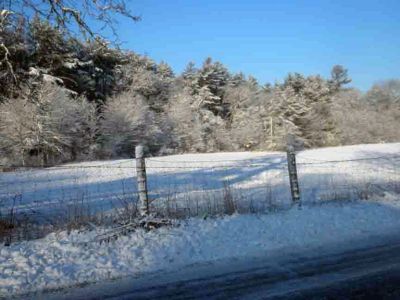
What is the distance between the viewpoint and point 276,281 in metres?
4.09

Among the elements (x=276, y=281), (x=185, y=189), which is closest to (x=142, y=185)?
(x=276, y=281)

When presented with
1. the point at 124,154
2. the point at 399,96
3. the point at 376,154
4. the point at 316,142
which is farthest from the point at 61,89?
the point at 399,96

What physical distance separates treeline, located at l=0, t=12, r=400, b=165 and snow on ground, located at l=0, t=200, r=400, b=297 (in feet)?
13.3

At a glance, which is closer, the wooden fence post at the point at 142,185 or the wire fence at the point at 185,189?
the wooden fence post at the point at 142,185

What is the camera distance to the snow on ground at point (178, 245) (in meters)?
4.48

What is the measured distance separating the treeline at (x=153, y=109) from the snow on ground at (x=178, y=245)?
4.04 m

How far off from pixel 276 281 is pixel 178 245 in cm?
175

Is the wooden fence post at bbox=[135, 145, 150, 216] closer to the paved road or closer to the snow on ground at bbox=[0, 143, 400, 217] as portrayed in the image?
the paved road

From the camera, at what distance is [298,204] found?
793 cm

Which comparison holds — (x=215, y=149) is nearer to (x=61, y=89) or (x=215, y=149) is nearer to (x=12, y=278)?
(x=61, y=89)

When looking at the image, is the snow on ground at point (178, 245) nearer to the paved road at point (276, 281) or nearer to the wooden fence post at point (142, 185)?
the paved road at point (276, 281)

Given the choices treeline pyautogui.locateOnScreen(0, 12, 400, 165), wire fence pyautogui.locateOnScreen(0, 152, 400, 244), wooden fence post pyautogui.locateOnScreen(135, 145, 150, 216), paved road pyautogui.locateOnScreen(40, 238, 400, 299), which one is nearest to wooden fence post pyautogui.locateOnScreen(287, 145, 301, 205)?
wire fence pyautogui.locateOnScreen(0, 152, 400, 244)

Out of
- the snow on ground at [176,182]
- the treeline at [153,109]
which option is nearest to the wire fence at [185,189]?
the snow on ground at [176,182]

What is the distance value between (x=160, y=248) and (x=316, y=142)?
154 feet
